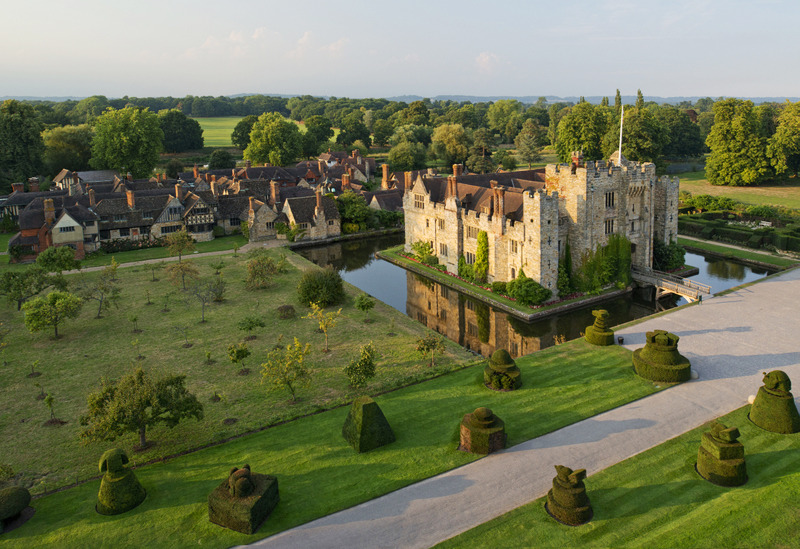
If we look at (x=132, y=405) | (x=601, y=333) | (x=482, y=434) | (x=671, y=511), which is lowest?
(x=671, y=511)

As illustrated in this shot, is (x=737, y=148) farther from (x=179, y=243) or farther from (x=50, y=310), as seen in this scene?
(x=50, y=310)

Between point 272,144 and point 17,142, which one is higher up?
point 272,144

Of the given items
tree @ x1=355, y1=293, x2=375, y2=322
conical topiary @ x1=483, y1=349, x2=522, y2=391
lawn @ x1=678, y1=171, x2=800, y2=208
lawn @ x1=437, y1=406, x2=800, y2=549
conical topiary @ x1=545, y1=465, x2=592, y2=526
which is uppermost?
lawn @ x1=678, y1=171, x2=800, y2=208

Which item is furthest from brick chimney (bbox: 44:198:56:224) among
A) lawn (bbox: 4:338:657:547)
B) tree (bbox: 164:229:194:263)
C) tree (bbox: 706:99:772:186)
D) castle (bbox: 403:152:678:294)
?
tree (bbox: 706:99:772:186)

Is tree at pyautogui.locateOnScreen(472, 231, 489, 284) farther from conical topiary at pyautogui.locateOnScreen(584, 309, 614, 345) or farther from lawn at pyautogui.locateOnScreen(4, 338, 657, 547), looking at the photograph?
lawn at pyautogui.locateOnScreen(4, 338, 657, 547)

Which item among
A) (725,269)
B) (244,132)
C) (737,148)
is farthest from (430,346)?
(244,132)

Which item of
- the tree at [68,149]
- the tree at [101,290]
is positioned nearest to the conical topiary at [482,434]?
the tree at [101,290]

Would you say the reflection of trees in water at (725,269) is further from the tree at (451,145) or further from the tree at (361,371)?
the tree at (451,145)
